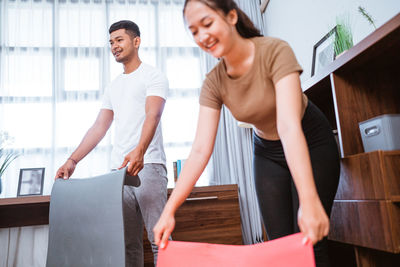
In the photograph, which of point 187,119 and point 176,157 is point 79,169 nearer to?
point 176,157

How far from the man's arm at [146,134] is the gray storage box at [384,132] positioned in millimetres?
871

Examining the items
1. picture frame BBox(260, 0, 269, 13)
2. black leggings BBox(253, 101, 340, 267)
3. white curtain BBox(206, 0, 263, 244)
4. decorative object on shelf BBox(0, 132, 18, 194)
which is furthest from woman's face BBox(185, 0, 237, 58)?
picture frame BBox(260, 0, 269, 13)

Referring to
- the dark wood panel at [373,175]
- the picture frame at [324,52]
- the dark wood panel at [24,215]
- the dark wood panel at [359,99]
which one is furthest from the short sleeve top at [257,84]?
the dark wood panel at [24,215]

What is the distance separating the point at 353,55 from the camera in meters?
1.32

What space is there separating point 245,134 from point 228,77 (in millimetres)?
2093

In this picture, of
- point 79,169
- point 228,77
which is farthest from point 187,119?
point 228,77

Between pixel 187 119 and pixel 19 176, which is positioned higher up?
pixel 187 119

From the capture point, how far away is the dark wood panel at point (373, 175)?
1171 millimetres

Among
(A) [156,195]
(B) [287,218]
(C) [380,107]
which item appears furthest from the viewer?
(C) [380,107]

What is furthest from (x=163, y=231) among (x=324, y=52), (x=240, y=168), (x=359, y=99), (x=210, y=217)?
(x=240, y=168)

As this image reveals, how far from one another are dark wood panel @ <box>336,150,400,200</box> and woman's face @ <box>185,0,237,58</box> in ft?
2.56

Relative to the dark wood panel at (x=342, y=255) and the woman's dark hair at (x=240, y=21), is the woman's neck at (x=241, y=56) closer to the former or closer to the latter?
the woman's dark hair at (x=240, y=21)

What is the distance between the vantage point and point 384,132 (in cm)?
127

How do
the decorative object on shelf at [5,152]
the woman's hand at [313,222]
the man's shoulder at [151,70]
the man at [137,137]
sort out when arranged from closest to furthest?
1. the woman's hand at [313,222]
2. the man at [137,137]
3. the man's shoulder at [151,70]
4. the decorative object on shelf at [5,152]
